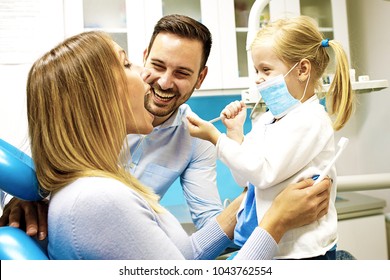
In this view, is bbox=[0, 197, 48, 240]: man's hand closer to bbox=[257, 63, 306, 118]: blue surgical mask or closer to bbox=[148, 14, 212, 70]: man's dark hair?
bbox=[257, 63, 306, 118]: blue surgical mask

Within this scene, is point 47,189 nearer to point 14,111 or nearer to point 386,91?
point 14,111

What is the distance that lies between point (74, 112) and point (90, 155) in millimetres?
73

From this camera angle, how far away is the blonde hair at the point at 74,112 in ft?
2.02

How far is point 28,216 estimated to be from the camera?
66 centimetres

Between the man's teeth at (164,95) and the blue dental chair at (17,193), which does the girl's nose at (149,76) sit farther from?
the blue dental chair at (17,193)

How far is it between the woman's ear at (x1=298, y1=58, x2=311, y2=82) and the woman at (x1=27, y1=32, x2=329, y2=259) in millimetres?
455

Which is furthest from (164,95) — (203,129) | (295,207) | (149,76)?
(295,207)

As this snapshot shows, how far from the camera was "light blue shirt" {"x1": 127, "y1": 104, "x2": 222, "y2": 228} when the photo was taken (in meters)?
1.24

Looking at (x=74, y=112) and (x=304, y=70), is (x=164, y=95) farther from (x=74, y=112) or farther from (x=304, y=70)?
(x=74, y=112)

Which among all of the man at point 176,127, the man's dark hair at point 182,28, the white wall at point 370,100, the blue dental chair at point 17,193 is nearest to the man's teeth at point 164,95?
the man at point 176,127

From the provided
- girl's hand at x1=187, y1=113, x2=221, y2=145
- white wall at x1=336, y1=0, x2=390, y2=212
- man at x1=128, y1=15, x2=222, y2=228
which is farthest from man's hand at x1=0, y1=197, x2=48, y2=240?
white wall at x1=336, y1=0, x2=390, y2=212

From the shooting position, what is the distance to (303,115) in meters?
0.90
